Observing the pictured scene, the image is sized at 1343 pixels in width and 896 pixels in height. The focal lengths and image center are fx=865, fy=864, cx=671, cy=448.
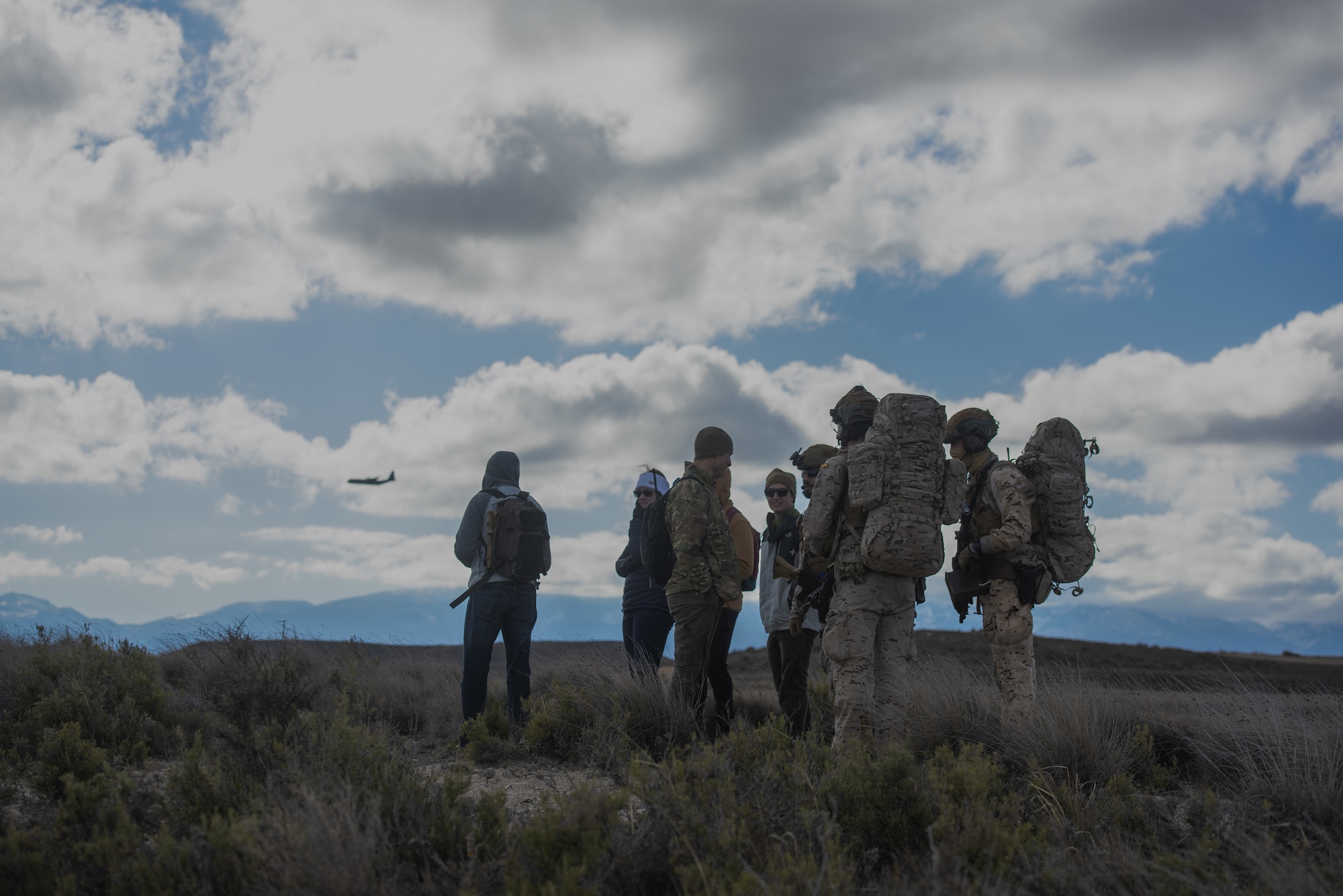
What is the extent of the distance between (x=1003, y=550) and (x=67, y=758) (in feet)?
17.8

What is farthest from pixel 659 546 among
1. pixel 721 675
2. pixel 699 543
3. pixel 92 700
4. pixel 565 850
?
pixel 92 700

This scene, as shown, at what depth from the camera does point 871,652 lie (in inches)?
192

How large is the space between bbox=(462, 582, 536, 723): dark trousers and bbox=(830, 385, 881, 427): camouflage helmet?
2834mm

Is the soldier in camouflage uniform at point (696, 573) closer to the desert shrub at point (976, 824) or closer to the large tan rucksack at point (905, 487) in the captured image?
the large tan rucksack at point (905, 487)

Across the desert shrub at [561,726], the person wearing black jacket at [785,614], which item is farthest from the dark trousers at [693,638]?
the desert shrub at [561,726]

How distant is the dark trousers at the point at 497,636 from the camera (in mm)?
6453

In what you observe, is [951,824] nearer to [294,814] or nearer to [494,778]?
[294,814]

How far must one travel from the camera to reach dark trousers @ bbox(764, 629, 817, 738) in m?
5.89

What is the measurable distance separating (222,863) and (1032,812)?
3299mm

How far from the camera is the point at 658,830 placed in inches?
125

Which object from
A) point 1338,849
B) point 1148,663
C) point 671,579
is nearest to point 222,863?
point 671,579

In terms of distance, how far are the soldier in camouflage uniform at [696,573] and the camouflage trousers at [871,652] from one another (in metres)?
0.88

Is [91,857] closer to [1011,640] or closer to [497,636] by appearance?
[497,636]

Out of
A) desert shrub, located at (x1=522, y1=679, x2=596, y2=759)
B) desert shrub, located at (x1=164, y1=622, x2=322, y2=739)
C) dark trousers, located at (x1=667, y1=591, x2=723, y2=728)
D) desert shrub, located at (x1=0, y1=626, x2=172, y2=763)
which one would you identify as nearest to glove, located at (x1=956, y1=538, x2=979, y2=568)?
dark trousers, located at (x1=667, y1=591, x2=723, y2=728)
